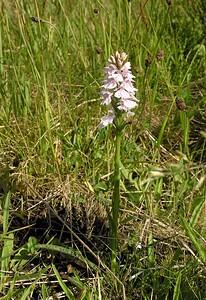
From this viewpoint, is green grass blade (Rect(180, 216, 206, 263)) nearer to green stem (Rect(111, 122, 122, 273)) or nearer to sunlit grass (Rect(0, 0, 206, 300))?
sunlit grass (Rect(0, 0, 206, 300))

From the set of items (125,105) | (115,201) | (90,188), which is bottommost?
(90,188)

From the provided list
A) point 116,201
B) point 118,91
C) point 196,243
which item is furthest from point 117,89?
point 196,243

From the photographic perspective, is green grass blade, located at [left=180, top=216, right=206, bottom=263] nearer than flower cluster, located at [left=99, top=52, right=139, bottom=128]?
No

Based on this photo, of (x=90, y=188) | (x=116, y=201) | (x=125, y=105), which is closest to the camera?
(x=125, y=105)

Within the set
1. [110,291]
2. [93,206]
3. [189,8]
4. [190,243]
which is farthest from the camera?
[189,8]

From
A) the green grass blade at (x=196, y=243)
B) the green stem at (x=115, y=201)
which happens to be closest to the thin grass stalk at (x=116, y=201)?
the green stem at (x=115, y=201)

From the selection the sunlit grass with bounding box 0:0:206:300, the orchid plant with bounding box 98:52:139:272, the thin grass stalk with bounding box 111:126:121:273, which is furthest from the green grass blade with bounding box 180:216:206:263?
the orchid plant with bounding box 98:52:139:272

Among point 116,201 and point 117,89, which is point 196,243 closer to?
point 116,201

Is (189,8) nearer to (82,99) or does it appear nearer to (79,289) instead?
(82,99)

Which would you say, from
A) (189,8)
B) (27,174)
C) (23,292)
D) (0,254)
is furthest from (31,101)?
(189,8)
